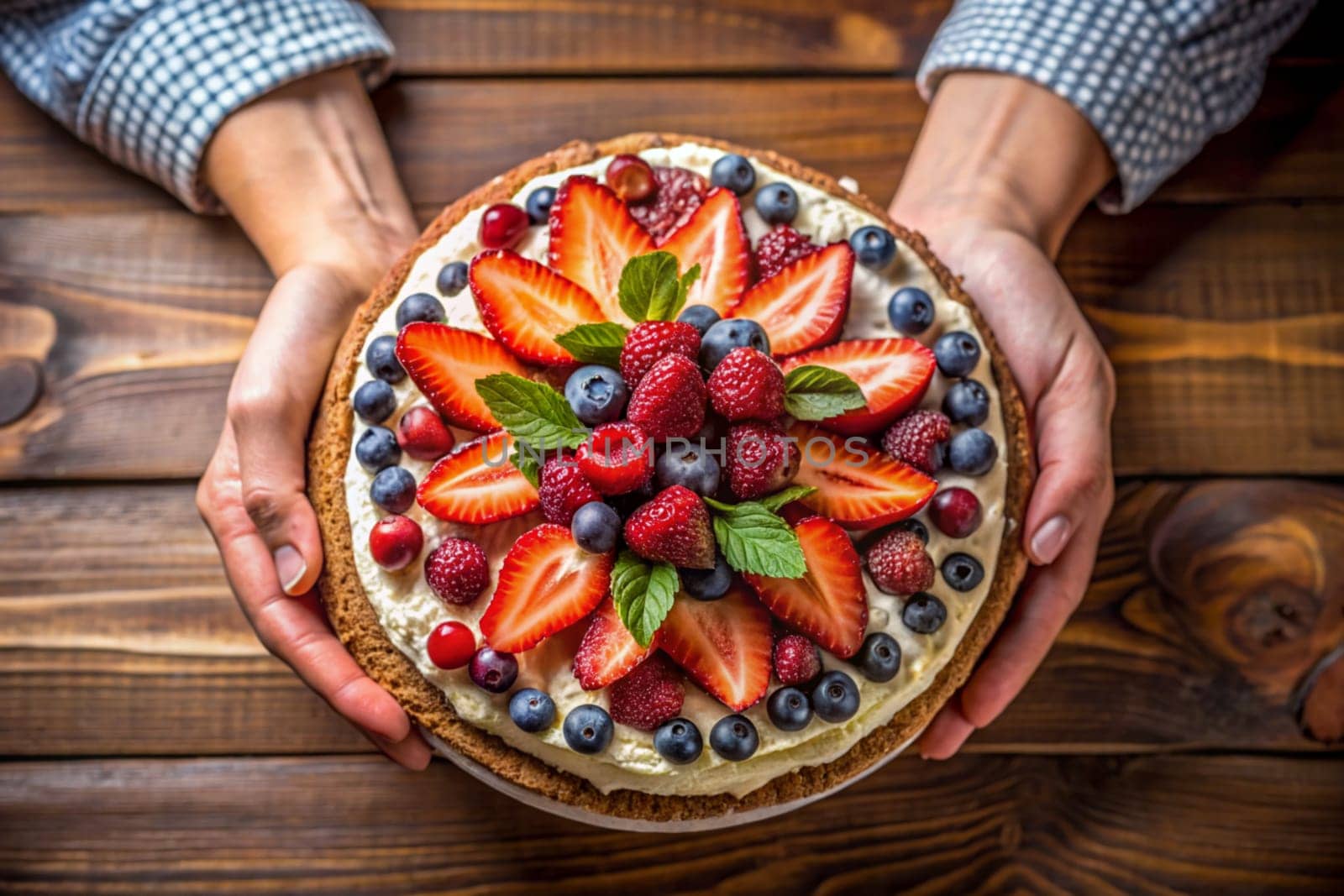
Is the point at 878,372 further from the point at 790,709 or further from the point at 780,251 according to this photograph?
the point at 790,709

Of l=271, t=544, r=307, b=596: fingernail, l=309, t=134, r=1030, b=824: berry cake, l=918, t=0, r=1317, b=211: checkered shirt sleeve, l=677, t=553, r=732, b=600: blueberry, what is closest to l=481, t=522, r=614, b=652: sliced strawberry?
l=309, t=134, r=1030, b=824: berry cake

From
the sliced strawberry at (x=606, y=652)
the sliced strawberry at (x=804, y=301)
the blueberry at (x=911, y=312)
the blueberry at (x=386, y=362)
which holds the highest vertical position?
the sliced strawberry at (x=804, y=301)

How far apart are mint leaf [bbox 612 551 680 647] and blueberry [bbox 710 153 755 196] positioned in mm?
779

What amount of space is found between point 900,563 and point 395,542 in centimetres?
87

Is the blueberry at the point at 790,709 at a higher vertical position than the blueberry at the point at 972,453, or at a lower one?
lower

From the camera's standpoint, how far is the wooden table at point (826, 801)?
97.3 inches

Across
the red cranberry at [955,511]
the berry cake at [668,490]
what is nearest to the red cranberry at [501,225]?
the berry cake at [668,490]

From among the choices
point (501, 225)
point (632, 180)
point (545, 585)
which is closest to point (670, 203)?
point (632, 180)

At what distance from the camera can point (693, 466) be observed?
5.47 feet

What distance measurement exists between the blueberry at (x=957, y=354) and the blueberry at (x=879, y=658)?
50cm

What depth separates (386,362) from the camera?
193cm

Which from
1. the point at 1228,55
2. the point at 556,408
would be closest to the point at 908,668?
the point at 556,408

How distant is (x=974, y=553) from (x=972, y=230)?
81cm

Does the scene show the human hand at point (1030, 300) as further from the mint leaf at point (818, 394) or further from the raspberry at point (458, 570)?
the raspberry at point (458, 570)
